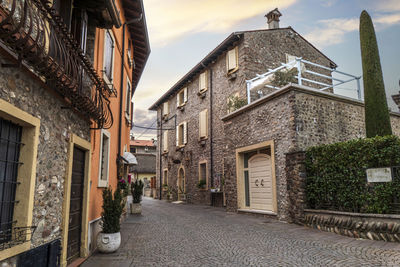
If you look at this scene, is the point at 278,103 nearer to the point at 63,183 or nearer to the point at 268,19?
the point at 63,183

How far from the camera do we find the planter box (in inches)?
249

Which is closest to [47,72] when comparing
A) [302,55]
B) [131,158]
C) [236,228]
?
[236,228]

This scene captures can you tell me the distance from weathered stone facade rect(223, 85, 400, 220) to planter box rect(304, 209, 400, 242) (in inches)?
35.0

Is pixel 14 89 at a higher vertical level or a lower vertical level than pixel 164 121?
lower

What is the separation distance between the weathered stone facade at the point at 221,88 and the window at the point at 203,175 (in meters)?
0.30

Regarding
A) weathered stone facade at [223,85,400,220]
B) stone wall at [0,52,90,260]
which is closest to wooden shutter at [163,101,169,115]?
weathered stone facade at [223,85,400,220]

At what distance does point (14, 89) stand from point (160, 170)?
71.7 feet

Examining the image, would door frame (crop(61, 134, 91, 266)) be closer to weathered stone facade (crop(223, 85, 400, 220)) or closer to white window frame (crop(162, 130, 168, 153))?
weathered stone facade (crop(223, 85, 400, 220))

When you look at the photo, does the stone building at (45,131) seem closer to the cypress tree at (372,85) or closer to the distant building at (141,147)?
the cypress tree at (372,85)

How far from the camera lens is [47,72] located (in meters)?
3.17

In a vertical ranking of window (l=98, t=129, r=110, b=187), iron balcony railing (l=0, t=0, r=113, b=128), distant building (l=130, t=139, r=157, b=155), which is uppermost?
distant building (l=130, t=139, r=157, b=155)

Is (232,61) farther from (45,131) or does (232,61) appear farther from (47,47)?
(45,131)

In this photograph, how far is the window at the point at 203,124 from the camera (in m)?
17.3

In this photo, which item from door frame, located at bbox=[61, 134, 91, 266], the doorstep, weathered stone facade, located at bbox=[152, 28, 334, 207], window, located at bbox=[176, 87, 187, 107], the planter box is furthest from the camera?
window, located at bbox=[176, 87, 187, 107]
